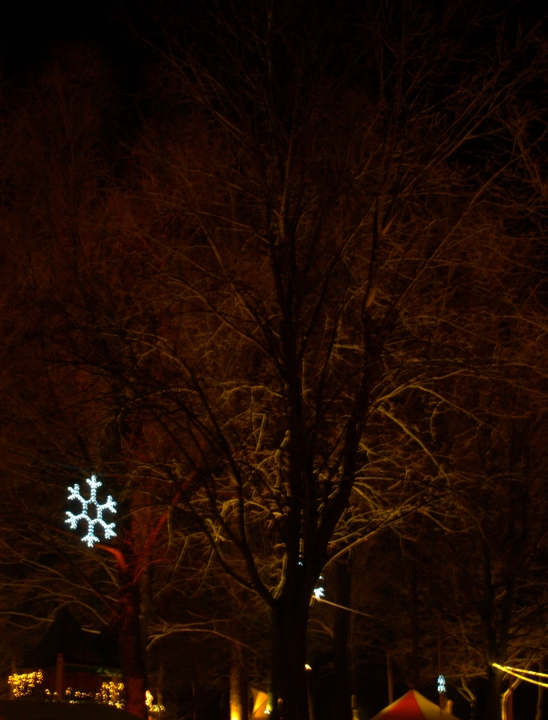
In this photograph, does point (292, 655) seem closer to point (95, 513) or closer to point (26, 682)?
point (95, 513)

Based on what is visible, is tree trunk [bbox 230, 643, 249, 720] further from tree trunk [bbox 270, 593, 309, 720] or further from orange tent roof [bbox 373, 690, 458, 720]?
tree trunk [bbox 270, 593, 309, 720]

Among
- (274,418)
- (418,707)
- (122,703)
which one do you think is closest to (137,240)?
(274,418)

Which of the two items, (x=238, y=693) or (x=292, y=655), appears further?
(x=238, y=693)

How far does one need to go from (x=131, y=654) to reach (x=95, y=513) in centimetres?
259

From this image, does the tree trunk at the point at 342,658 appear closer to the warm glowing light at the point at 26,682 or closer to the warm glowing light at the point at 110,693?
the warm glowing light at the point at 110,693

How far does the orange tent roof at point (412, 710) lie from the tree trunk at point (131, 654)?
16.3ft

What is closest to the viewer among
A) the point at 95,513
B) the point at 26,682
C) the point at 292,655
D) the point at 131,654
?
the point at 292,655

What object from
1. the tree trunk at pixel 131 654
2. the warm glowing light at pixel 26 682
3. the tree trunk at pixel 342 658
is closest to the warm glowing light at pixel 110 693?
the warm glowing light at pixel 26 682

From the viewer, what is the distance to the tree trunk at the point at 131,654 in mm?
15289

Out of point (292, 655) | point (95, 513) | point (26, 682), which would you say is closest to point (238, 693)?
point (26, 682)

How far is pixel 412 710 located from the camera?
17.3 metres

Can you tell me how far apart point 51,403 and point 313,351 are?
5.44m

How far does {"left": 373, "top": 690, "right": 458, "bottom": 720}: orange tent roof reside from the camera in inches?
675

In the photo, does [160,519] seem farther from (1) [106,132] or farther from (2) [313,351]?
(1) [106,132]
